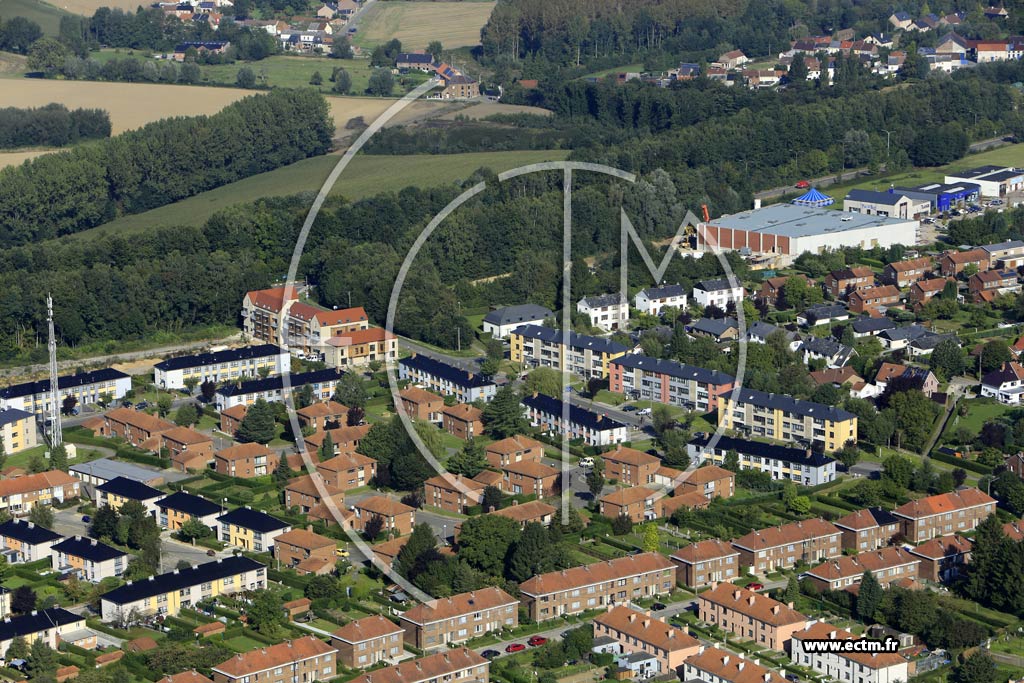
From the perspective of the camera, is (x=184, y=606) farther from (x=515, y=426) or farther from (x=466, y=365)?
(x=466, y=365)

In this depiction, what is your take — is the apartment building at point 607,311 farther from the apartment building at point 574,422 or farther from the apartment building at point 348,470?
the apartment building at point 348,470

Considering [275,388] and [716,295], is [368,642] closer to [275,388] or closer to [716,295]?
[275,388]

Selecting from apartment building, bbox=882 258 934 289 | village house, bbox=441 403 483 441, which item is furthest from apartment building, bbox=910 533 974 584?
apartment building, bbox=882 258 934 289

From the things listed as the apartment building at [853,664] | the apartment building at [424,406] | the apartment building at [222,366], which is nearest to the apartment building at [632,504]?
the apartment building at [853,664]

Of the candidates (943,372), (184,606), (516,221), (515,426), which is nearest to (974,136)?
(516,221)

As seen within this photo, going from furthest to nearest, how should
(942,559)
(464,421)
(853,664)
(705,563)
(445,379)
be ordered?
(445,379), (464,421), (942,559), (705,563), (853,664)

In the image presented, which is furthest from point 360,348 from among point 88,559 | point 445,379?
point 88,559
